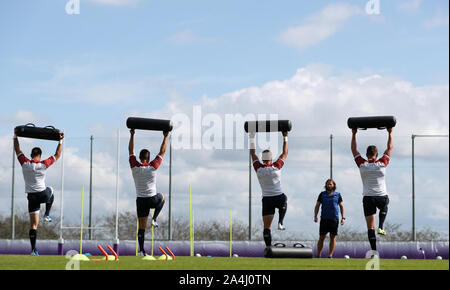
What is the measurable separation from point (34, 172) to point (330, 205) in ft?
→ 22.3

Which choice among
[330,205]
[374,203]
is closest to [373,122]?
[374,203]

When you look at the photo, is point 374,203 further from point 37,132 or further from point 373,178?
point 37,132

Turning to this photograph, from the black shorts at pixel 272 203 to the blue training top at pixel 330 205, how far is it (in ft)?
7.66

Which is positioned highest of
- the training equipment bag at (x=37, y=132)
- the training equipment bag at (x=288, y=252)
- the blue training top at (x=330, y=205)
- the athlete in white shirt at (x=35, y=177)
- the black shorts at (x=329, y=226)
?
the training equipment bag at (x=37, y=132)

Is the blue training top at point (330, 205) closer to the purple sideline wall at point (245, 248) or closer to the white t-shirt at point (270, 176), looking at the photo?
the white t-shirt at point (270, 176)

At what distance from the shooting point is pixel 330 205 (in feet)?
56.1

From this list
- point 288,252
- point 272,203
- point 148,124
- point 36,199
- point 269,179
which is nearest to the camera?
point 288,252

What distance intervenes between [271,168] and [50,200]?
531 centimetres

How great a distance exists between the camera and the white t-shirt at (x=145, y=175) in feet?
49.5

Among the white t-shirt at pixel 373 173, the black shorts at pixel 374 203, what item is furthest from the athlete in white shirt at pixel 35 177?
the black shorts at pixel 374 203

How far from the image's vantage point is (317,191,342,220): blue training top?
17.1 meters

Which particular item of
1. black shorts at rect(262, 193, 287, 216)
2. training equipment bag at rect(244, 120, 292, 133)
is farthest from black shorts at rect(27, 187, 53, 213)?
black shorts at rect(262, 193, 287, 216)

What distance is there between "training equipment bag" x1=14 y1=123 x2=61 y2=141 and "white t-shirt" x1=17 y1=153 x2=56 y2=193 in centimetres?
57
